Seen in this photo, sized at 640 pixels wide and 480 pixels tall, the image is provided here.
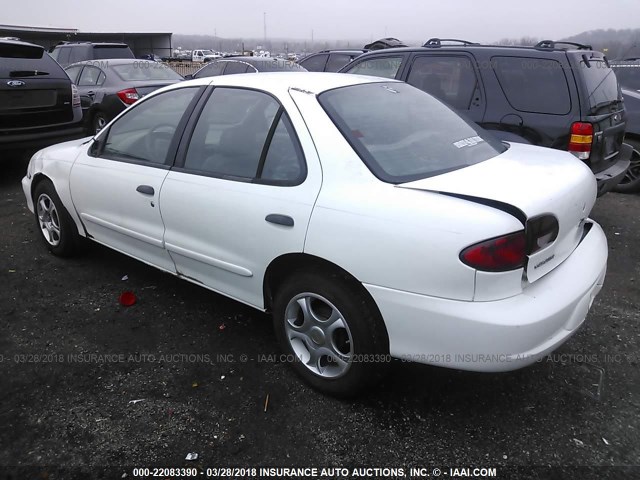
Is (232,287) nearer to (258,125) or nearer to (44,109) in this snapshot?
(258,125)

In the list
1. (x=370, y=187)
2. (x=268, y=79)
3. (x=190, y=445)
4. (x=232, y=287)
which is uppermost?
(x=268, y=79)

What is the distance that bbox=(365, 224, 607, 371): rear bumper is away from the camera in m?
2.04

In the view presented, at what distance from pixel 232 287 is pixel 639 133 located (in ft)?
18.1

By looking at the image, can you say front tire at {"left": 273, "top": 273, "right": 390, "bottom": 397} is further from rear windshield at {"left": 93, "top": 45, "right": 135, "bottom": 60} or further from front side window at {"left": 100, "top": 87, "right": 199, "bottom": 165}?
rear windshield at {"left": 93, "top": 45, "right": 135, "bottom": 60}

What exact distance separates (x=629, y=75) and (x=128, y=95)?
819 cm

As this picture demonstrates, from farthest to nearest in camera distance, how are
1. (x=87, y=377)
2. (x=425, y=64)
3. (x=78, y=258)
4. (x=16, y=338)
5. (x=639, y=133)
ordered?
(x=639, y=133)
(x=425, y=64)
(x=78, y=258)
(x=16, y=338)
(x=87, y=377)

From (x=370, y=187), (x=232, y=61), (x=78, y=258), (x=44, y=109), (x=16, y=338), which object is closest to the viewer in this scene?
(x=370, y=187)

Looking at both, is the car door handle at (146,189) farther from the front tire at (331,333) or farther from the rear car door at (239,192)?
the front tire at (331,333)

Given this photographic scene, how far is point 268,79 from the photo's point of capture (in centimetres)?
297

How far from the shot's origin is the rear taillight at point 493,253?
2.01 meters

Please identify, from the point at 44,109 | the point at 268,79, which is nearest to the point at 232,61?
the point at 44,109

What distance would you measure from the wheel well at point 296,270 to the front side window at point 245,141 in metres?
0.39

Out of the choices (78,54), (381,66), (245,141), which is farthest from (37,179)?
(78,54)

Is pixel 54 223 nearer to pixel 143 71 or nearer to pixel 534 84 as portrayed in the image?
pixel 534 84
